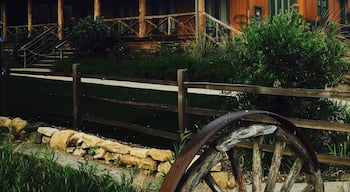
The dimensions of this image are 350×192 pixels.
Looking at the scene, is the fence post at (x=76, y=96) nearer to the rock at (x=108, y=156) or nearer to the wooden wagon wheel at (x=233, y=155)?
the rock at (x=108, y=156)

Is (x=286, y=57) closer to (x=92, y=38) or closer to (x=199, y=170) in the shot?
(x=199, y=170)

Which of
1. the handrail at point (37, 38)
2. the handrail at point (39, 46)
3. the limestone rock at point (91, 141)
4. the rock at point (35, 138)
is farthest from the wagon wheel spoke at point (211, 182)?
the handrail at point (37, 38)

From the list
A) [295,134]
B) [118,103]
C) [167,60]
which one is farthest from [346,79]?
[295,134]

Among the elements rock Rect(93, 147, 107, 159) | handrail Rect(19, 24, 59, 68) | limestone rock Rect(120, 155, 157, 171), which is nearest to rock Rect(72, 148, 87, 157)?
rock Rect(93, 147, 107, 159)

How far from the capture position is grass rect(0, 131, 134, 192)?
4395mm

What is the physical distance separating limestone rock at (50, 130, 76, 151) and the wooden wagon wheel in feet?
13.9

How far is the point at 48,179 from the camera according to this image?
4.64m

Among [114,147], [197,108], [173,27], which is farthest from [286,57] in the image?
[173,27]

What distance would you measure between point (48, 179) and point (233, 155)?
2498 mm

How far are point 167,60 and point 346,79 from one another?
17.4ft

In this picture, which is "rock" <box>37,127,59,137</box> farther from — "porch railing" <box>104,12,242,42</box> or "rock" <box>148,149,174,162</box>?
"porch railing" <box>104,12,242,42</box>

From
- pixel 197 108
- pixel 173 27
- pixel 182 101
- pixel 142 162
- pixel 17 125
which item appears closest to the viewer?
pixel 142 162

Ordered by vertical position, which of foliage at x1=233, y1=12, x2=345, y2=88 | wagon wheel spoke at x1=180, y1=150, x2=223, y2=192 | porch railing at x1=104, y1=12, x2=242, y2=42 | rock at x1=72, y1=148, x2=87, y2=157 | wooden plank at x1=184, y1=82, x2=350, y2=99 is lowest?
rock at x1=72, y1=148, x2=87, y2=157

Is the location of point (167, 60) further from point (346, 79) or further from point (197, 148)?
point (197, 148)
